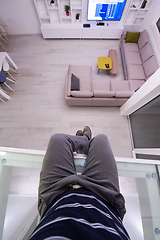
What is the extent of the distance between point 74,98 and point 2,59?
193cm

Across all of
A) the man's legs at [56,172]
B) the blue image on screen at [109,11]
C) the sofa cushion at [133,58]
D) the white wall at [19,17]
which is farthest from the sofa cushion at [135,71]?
the white wall at [19,17]

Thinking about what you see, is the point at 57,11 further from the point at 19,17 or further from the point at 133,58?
the point at 133,58

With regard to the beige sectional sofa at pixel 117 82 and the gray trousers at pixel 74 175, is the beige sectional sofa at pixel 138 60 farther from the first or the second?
the gray trousers at pixel 74 175

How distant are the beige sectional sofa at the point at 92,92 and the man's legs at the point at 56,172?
156 cm

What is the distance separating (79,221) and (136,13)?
4.89 metres

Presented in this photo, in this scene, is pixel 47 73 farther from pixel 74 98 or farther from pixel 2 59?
pixel 74 98

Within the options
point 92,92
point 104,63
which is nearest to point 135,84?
point 104,63

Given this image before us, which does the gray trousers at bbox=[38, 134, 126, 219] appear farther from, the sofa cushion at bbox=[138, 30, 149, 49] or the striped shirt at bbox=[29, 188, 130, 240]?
the sofa cushion at bbox=[138, 30, 149, 49]

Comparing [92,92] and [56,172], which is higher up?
[92,92]

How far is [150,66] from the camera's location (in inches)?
117

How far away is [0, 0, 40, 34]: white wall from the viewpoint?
3274 millimetres

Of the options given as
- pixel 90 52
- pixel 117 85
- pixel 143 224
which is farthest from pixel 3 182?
pixel 90 52

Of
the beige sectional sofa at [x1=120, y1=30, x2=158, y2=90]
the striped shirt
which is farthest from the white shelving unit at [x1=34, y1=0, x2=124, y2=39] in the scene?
the striped shirt

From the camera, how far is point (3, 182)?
0.97 metres
